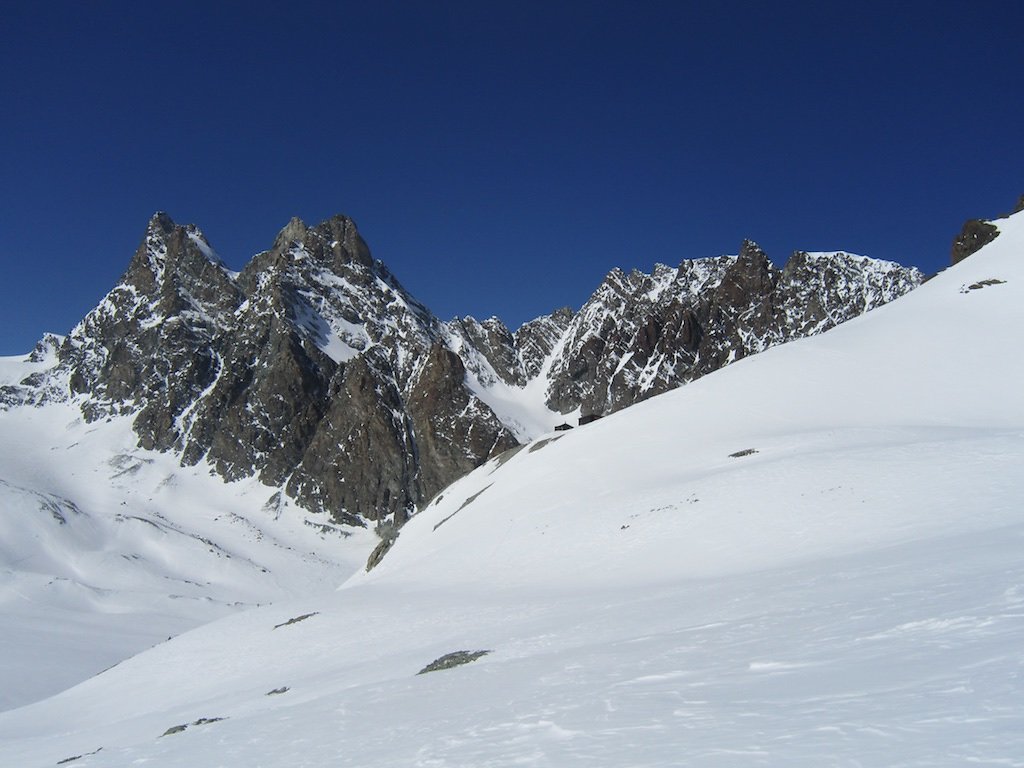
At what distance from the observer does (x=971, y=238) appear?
6950 cm

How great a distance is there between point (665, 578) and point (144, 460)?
5696 inches

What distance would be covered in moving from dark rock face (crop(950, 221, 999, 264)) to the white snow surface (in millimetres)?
23712

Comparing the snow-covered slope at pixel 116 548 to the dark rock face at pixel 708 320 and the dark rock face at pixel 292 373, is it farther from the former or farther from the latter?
the dark rock face at pixel 708 320

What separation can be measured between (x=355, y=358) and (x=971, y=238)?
115898 millimetres

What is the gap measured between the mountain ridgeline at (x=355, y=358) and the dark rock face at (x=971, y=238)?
205 feet

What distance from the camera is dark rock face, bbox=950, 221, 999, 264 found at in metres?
66.6

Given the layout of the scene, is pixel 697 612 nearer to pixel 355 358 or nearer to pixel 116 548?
pixel 116 548

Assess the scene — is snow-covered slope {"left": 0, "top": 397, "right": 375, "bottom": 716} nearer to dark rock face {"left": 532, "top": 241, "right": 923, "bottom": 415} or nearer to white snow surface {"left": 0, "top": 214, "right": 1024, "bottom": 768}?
white snow surface {"left": 0, "top": 214, "right": 1024, "bottom": 768}

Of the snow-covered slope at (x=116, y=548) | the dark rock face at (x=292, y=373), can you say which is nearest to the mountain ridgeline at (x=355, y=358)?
the dark rock face at (x=292, y=373)

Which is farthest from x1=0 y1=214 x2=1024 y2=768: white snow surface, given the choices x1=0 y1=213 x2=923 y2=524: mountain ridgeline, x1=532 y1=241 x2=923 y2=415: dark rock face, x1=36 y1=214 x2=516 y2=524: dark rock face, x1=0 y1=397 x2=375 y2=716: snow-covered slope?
x1=532 y1=241 x2=923 y2=415: dark rock face

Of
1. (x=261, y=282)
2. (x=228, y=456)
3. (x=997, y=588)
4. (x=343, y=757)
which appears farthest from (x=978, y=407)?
(x=261, y=282)

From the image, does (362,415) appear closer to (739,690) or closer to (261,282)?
(261,282)

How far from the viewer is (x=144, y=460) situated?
139750 mm

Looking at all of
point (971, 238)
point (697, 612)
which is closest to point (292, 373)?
point (971, 238)
